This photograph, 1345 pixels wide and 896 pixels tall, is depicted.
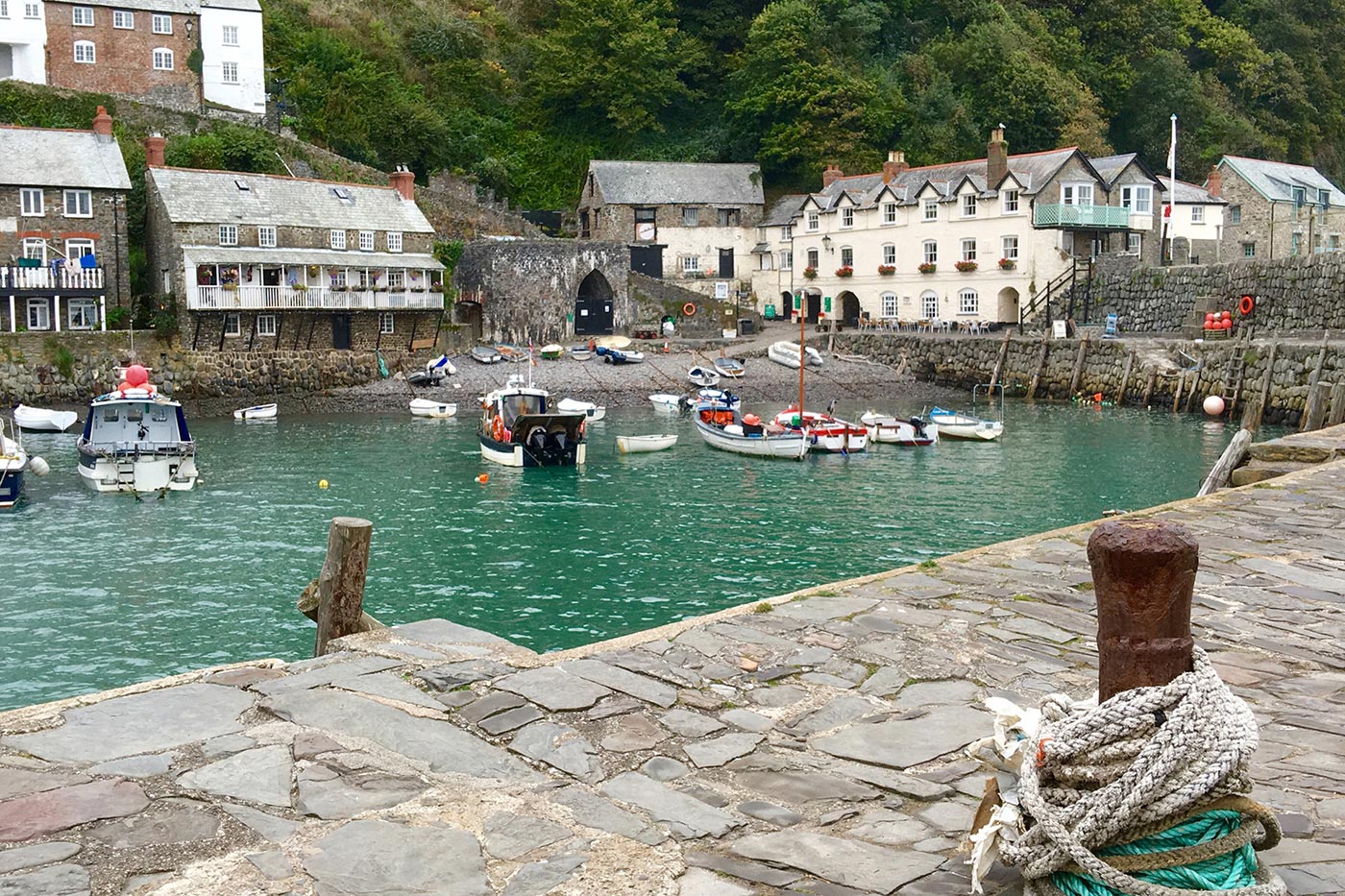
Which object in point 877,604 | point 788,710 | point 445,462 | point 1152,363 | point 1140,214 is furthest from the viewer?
point 1140,214

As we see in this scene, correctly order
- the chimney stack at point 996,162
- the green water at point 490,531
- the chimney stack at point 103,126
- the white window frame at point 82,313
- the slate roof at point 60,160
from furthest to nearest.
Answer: the chimney stack at point 996,162, the chimney stack at point 103,126, the white window frame at point 82,313, the slate roof at point 60,160, the green water at point 490,531

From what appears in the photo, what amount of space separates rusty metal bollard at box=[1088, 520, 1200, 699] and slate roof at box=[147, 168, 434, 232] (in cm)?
5374

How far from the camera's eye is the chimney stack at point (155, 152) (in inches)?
2156

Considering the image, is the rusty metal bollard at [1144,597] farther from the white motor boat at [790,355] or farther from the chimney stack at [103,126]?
the chimney stack at [103,126]

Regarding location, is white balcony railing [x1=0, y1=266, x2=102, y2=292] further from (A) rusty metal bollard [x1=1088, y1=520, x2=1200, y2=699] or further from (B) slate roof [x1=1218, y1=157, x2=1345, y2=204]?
(B) slate roof [x1=1218, y1=157, x2=1345, y2=204]

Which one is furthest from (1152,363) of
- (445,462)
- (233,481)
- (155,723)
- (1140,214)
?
(155,723)

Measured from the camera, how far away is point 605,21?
2926 inches

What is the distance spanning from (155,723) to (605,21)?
7260 cm

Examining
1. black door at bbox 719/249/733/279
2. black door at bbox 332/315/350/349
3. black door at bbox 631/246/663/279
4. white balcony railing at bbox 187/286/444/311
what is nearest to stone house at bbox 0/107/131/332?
white balcony railing at bbox 187/286/444/311

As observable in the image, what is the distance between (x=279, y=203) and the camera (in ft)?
183

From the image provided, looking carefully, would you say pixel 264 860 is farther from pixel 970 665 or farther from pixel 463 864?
pixel 970 665

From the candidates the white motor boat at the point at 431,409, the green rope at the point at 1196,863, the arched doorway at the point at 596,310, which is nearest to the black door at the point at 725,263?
the arched doorway at the point at 596,310

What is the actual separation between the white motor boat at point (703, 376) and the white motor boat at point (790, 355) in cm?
451

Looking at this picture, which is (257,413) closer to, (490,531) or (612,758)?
(490,531)
